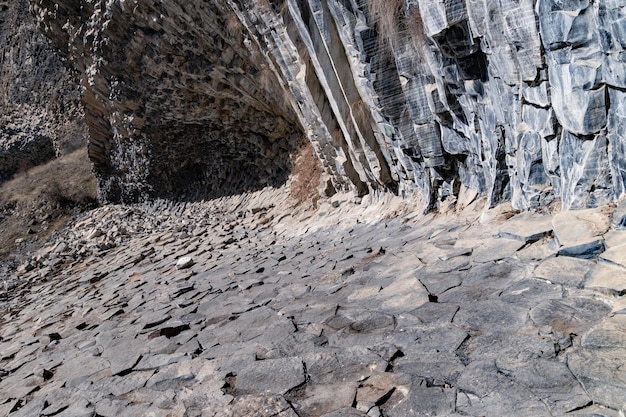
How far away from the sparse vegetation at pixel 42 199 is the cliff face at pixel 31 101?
1.18 meters

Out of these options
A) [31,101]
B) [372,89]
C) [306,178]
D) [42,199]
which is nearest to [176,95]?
[306,178]

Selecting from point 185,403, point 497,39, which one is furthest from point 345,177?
point 185,403

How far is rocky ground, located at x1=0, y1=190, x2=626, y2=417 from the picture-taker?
270 cm

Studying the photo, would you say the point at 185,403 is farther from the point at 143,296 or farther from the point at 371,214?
the point at 371,214

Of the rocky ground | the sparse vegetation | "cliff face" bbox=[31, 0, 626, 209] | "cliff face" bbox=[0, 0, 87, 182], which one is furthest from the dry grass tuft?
"cliff face" bbox=[0, 0, 87, 182]

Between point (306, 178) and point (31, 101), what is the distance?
71.3 ft

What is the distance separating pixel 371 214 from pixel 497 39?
4.55 m

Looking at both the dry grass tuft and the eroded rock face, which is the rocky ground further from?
the eroded rock face

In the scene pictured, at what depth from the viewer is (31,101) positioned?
27.2 meters

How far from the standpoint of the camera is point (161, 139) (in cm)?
1627

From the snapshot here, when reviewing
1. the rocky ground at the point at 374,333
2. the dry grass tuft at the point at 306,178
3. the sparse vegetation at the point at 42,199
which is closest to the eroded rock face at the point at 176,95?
the dry grass tuft at the point at 306,178

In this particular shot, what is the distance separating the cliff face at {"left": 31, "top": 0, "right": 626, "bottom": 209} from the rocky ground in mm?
612

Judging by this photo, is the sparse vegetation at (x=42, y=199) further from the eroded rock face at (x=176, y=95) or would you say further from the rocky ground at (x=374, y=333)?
the rocky ground at (x=374, y=333)

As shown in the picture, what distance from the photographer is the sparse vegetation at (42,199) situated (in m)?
18.8
